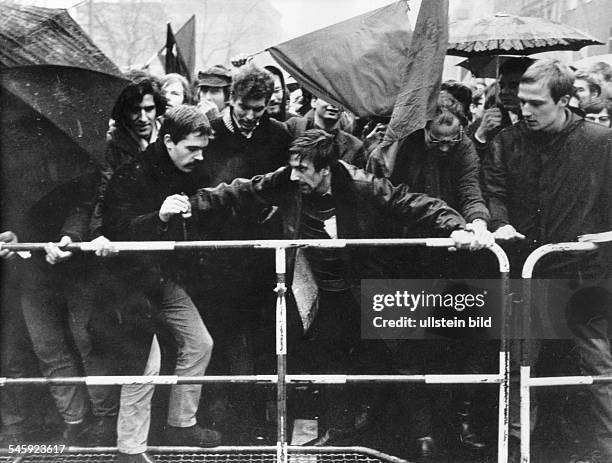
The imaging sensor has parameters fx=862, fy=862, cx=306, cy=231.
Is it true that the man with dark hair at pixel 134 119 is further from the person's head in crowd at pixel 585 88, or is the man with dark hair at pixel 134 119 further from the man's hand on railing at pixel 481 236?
the person's head in crowd at pixel 585 88

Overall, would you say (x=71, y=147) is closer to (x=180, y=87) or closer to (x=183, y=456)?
(x=180, y=87)

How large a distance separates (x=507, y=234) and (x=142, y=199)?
1.94 m

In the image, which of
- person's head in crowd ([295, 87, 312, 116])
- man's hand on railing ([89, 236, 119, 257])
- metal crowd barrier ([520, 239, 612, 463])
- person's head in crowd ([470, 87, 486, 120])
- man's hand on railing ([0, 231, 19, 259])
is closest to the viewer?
metal crowd barrier ([520, 239, 612, 463])

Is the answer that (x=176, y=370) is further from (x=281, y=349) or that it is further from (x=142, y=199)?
(x=142, y=199)

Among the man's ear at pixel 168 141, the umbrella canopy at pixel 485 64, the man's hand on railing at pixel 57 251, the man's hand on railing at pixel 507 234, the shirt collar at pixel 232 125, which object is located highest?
the umbrella canopy at pixel 485 64

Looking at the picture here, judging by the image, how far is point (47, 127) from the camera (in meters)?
4.52

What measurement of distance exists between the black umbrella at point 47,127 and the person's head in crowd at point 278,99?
2.75ft

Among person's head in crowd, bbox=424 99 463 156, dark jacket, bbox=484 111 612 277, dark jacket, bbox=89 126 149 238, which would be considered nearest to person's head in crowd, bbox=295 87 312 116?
person's head in crowd, bbox=424 99 463 156

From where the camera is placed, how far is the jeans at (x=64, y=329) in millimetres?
4711

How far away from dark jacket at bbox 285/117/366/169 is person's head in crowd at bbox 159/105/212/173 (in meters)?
0.47

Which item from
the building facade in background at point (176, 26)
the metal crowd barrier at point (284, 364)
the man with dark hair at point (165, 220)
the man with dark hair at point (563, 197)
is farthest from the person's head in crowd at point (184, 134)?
the man with dark hair at point (563, 197)

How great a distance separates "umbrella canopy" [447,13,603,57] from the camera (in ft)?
14.8

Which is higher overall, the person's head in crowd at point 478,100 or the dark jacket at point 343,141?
the person's head in crowd at point 478,100

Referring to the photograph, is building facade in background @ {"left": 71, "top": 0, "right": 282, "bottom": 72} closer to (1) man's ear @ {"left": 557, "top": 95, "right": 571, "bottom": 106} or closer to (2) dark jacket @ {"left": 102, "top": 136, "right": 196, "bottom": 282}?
(2) dark jacket @ {"left": 102, "top": 136, "right": 196, "bottom": 282}
